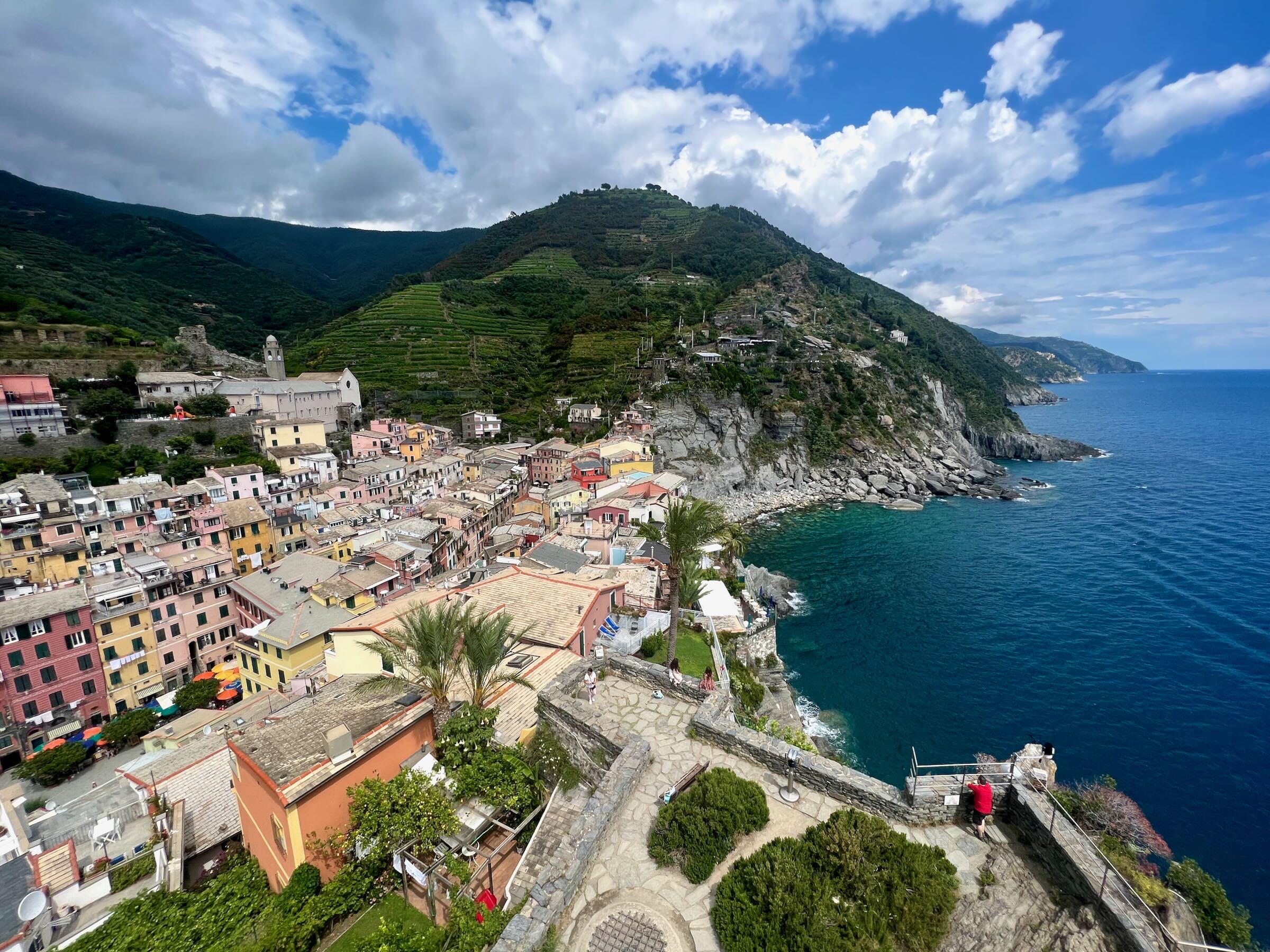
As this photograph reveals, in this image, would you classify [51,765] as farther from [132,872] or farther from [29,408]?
[29,408]

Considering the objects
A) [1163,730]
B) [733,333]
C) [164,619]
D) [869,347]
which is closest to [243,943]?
[164,619]

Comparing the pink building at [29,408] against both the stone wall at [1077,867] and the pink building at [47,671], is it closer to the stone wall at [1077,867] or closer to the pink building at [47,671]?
the pink building at [47,671]

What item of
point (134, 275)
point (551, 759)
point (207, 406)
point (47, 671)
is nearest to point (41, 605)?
point (47, 671)

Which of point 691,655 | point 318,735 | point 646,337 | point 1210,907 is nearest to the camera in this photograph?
point 318,735

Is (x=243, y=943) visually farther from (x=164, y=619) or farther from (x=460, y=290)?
(x=460, y=290)

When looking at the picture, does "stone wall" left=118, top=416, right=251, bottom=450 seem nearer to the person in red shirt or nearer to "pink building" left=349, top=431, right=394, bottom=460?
"pink building" left=349, top=431, right=394, bottom=460

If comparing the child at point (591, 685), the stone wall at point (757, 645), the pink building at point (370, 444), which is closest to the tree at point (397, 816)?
the child at point (591, 685)

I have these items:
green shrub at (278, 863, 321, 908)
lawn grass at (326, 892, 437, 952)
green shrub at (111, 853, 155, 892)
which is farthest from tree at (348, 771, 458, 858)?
green shrub at (111, 853, 155, 892)
